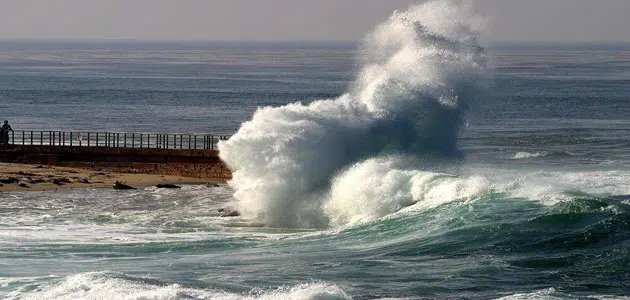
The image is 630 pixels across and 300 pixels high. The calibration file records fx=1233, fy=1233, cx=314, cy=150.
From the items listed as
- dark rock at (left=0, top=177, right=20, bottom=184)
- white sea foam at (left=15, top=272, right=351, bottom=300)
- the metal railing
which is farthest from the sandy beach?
white sea foam at (left=15, top=272, right=351, bottom=300)

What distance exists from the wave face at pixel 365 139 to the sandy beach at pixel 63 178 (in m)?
5.16

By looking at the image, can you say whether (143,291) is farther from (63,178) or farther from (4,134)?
(4,134)

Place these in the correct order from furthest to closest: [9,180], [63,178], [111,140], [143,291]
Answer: [111,140] < [63,178] < [9,180] < [143,291]

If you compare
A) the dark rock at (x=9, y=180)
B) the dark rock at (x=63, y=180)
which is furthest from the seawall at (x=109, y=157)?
the dark rock at (x=9, y=180)

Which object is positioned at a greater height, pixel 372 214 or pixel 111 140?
pixel 111 140

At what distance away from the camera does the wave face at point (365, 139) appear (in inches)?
1262

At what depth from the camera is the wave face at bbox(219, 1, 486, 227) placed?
32.1 metres

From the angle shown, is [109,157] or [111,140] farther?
[111,140]

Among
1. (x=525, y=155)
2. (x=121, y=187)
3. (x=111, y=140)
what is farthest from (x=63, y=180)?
(x=525, y=155)

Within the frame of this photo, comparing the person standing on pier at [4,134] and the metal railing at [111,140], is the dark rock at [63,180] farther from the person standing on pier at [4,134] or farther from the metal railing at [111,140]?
the metal railing at [111,140]

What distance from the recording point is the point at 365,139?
3766 centimetres

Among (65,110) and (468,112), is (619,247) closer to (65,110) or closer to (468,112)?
(468,112)

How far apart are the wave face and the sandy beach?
16.9 feet

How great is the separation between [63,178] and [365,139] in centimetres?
1007
